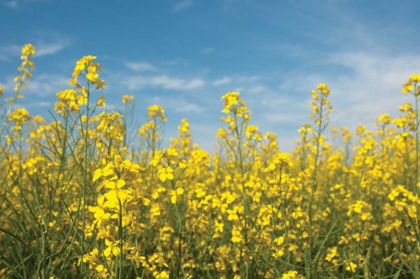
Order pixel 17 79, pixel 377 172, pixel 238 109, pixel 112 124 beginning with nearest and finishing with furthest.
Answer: pixel 112 124 < pixel 238 109 < pixel 377 172 < pixel 17 79

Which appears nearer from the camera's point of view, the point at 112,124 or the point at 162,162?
the point at 162,162

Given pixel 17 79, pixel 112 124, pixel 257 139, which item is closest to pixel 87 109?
pixel 112 124

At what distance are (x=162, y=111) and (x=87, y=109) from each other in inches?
97.9

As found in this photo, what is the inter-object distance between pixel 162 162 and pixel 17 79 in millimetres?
5535

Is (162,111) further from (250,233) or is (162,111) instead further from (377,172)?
(377,172)

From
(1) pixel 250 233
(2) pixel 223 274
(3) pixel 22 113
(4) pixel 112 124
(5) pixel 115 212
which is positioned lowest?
(2) pixel 223 274

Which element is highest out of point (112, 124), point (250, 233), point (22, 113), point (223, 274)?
point (22, 113)

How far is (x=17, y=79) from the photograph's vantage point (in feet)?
21.0

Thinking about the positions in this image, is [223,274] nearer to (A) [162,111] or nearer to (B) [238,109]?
(B) [238,109]

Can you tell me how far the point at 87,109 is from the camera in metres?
2.09

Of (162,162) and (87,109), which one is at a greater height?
(87,109)

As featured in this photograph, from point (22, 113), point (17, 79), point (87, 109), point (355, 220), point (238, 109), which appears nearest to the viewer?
point (87, 109)

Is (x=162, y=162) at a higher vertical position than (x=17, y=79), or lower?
lower

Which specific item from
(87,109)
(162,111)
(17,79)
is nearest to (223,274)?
(87,109)
